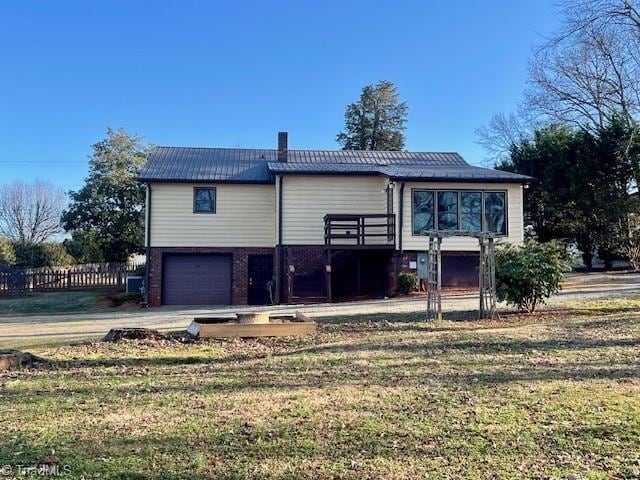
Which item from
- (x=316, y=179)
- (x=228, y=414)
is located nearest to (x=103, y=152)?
(x=316, y=179)

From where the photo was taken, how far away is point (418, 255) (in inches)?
742

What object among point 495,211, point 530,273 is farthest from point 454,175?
point 530,273

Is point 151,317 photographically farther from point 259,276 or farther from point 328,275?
point 328,275

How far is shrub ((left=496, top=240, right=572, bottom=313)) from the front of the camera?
11.8 meters

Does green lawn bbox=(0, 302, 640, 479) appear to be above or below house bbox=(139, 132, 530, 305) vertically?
below

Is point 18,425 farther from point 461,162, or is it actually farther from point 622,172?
point 622,172

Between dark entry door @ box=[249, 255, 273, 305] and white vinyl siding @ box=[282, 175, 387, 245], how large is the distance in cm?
145

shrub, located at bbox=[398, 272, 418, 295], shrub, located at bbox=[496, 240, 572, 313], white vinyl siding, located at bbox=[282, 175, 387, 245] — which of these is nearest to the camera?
shrub, located at bbox=[496, 240, 572, 313]

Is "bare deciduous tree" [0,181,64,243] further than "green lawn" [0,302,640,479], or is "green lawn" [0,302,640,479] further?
"bare deciduous tree" [0,181,64,243]

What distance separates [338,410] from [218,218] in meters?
16.1

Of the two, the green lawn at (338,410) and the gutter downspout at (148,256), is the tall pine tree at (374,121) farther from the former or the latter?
the green lawn at (338,410)

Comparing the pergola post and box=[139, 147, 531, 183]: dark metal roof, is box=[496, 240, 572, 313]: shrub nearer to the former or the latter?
the pergola post

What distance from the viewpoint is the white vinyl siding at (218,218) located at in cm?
1975

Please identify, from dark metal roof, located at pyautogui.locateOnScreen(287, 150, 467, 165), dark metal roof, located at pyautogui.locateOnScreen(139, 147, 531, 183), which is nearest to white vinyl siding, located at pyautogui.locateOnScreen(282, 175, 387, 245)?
dark metal roof, located at pyautogui.locateOnScreen(139, 147, 531, 183)
